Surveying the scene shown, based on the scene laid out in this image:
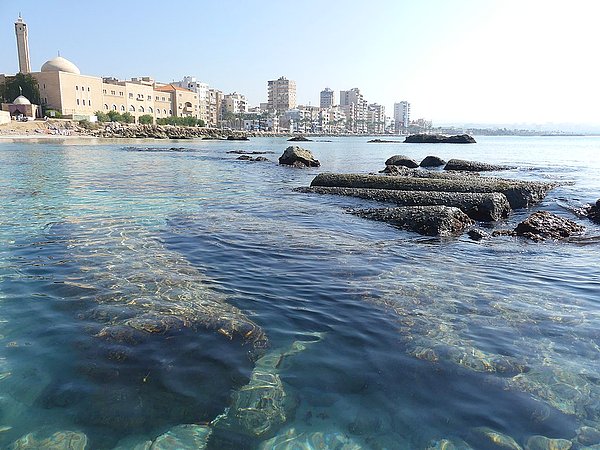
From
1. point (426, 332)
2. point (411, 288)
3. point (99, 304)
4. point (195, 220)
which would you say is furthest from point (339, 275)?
point (195, 220)

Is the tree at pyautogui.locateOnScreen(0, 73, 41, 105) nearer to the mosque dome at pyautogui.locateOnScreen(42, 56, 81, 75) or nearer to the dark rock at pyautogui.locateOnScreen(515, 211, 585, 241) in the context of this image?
the mosque dome at pyautogui.locateOnScreen(42, 56, 81, 75)

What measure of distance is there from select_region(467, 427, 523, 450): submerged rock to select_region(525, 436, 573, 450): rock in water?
4.4 inches

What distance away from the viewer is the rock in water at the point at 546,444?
11.8 ft

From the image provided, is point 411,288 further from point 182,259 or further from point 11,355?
point 11,355

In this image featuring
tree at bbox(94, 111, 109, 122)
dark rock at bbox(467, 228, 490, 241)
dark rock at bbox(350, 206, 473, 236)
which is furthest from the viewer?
tree at bbox(94, 111, 109, 122)

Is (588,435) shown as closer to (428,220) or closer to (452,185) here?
(428,220)

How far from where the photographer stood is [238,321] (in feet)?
18.6

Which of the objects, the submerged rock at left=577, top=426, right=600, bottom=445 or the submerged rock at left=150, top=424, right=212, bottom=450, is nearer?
the submerged rock at left=150, top=424, right=212, bottom=450

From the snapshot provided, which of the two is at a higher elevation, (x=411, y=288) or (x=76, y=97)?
(x=76, y=97)

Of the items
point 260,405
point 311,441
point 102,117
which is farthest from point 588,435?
point 102,117

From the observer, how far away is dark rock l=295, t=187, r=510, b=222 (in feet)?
44.9

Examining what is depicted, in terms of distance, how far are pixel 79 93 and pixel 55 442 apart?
449ft

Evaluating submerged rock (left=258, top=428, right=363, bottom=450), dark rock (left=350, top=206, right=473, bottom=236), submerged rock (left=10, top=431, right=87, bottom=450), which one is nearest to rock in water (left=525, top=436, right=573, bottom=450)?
submerged rock (left=258, top=428, right=363, bottom=450)

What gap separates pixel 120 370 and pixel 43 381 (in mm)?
713
